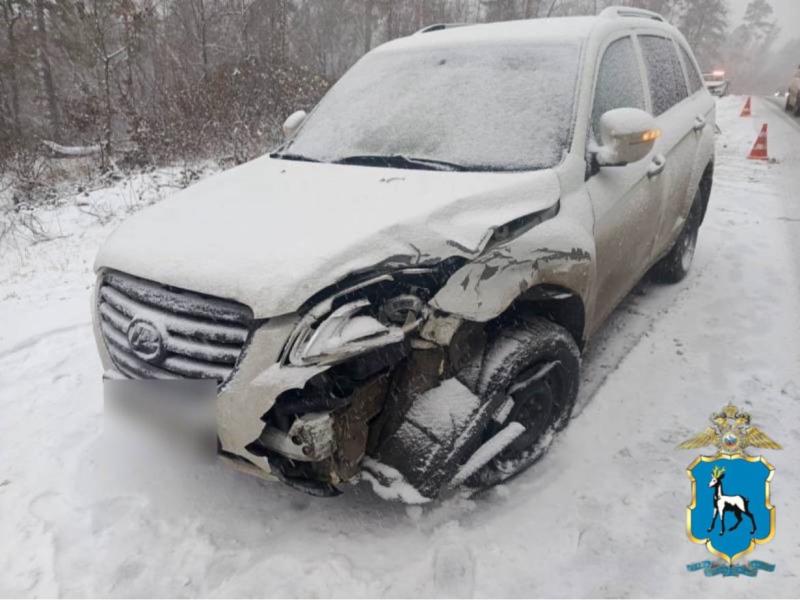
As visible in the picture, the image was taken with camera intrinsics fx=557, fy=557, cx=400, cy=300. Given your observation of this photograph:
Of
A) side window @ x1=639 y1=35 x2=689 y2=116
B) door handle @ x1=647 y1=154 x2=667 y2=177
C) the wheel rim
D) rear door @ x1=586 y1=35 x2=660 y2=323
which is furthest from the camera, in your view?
side window @ x1=639 y1=35 x2=689 y2=116

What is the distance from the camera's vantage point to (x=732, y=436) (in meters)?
2.48

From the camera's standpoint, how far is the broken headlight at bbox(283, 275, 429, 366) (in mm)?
1732

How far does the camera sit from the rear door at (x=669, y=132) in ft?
11.1

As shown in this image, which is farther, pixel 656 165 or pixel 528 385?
pixel 656 165

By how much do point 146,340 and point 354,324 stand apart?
2.54 feet

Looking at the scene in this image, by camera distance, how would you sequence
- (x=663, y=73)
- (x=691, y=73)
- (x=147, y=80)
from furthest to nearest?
(x=147, y=80) → (x=691, y=73) → (x=663, y=73)

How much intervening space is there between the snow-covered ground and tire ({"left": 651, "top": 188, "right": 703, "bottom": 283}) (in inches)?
30.5

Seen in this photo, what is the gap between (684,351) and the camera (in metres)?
3.46

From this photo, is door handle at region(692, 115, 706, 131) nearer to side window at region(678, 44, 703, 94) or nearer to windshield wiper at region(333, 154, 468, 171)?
side window at region(678, 44, 703, 94)

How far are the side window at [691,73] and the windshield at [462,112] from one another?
195 centimetres

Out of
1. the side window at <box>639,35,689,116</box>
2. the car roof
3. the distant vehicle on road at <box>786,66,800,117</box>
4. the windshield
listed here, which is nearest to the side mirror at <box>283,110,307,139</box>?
the windshield

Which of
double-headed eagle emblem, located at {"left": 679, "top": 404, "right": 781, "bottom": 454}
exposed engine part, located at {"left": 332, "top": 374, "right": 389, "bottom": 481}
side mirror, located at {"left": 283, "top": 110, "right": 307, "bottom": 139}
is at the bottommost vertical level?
double-headed eagle emblem, located at {"left": 679, "top": 404, "right": 781, "bottom": 454}

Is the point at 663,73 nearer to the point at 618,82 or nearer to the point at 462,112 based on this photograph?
the point at 618,82

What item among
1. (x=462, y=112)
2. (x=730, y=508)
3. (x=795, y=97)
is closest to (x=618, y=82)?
(x=462, y=112)
